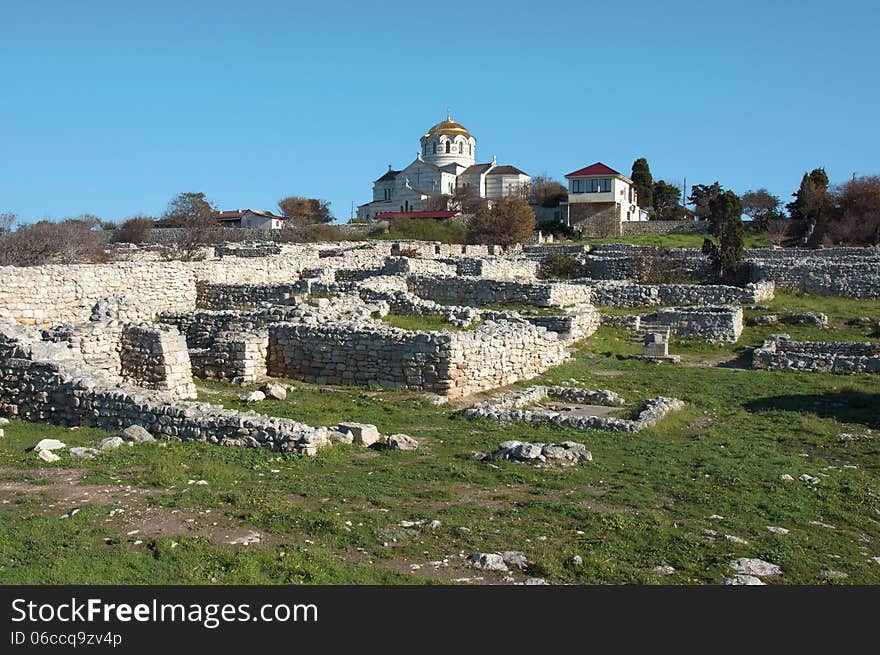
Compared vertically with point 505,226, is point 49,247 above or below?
below

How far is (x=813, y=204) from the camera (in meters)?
57.9

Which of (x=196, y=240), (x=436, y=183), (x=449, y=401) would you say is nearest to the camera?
(x=449, y=401)

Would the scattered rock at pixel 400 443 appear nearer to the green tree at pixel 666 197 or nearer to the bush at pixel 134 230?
the bush at pixel 134 230

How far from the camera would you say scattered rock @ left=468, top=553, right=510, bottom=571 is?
22.8ft

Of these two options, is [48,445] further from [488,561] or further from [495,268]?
[495,268]

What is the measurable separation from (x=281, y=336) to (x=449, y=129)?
84.5m

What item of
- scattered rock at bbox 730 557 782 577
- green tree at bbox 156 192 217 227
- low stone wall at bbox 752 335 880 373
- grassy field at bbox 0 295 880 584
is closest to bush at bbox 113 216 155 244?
green tree at bbox 156 192 217 227

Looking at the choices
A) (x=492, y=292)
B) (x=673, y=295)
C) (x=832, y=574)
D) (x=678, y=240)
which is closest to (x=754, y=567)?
(x=832, y=574)

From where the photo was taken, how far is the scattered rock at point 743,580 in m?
6.76

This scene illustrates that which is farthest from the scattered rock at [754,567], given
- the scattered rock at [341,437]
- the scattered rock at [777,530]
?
the scattered rock at [341,437]

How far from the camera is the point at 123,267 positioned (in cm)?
2203
